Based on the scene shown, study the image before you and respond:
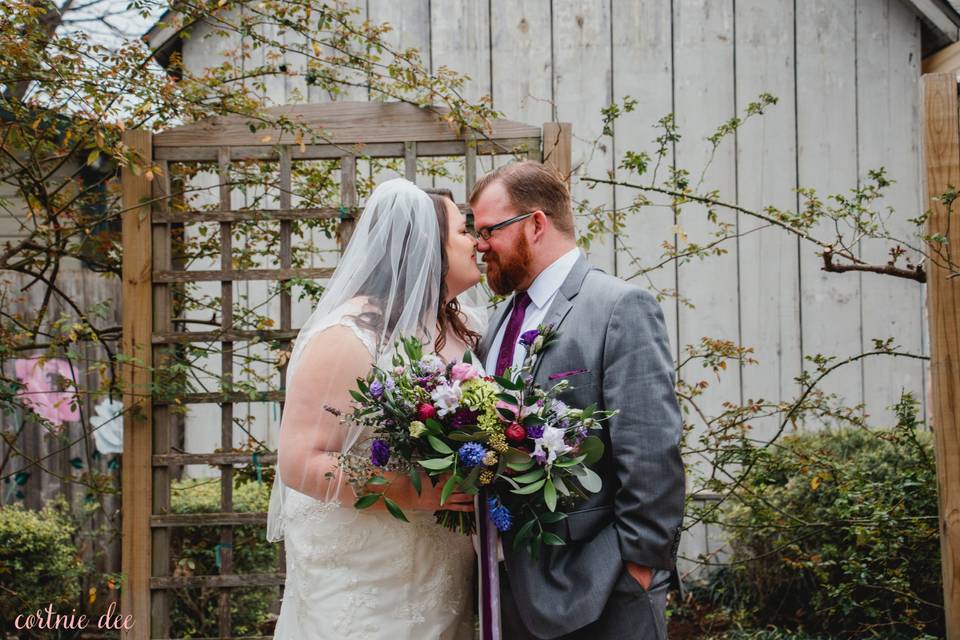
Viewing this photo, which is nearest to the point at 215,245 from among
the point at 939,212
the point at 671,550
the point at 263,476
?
the point at 263,476

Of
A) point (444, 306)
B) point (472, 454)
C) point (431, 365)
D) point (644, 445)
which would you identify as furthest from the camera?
point (444, 306)

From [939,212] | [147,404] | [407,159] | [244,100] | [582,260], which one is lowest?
[147,404]

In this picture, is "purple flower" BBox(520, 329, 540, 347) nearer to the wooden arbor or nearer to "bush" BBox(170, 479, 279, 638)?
the wooden arbor

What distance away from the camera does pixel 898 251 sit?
3529 mm

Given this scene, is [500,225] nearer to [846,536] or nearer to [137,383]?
[137,383]

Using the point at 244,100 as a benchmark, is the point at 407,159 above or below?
below

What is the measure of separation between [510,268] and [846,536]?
96.8 inches

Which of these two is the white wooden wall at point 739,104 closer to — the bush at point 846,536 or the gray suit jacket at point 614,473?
the bush at point 846,536

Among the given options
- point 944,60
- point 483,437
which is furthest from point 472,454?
point 944,60

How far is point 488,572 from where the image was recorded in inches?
100.0

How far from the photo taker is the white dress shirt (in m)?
2.73

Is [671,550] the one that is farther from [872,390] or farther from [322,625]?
[872,390]

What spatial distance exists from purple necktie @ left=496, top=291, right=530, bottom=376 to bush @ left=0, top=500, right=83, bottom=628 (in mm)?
2893

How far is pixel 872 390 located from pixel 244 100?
4.10 m
